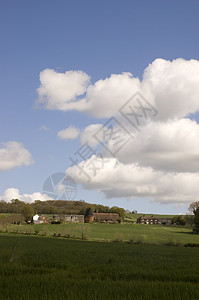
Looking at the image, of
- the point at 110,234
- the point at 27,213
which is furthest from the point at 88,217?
the point at 110,234

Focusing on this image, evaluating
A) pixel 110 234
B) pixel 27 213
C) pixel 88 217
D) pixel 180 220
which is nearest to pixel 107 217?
pixel 88 217

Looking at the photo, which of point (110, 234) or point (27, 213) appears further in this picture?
point (27, 213)

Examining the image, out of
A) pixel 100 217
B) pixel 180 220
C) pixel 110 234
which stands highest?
Result: pixel 100 217

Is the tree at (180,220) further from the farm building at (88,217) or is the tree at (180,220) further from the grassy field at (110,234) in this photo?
the grassy field at (110,234)

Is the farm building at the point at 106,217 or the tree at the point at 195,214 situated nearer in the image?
the tree at the point at 195,214

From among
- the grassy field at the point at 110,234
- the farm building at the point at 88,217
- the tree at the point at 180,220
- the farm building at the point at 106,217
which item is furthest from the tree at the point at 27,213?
the tree at the point at 180,220

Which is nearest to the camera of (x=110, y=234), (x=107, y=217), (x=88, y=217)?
(x=110, y=234)

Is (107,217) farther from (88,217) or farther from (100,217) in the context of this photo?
(88,217)

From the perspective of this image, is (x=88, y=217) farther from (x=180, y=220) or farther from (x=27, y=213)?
(x=27, y=213)

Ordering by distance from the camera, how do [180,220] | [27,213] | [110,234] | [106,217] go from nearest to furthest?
[110,234] → [27,213] → [180,220] → [106,217]

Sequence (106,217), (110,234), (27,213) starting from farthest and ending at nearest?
1. (106,217)
2. (27,213)
3. (110,234)

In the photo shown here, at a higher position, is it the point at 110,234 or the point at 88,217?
the point at 88,217

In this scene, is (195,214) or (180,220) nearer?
(195,214)

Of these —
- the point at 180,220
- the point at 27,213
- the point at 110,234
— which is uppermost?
the point at 27,213
